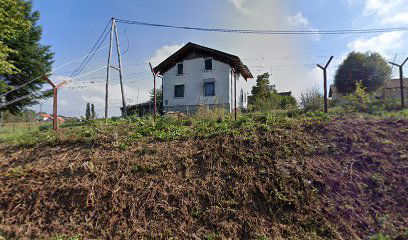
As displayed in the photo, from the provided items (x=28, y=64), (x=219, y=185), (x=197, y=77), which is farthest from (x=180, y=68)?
Result: (x=219, y=185)

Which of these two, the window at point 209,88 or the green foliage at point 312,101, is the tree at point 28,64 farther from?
the green foliage at point 312,101

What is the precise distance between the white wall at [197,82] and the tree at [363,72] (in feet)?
34.6

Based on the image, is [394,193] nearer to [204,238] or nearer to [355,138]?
[355,138]

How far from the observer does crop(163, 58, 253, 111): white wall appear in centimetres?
1975

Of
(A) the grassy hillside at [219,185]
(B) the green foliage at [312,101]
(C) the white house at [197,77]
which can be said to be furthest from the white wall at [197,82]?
(A) the grassy hillside at [219,185]

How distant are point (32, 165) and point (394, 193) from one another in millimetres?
6900

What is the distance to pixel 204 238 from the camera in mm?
2795

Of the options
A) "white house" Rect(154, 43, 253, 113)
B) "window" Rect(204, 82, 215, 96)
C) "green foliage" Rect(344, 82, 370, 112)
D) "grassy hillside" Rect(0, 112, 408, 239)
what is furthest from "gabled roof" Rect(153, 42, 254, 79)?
"grassy hillside" Rect(0, 112, 408, 239)

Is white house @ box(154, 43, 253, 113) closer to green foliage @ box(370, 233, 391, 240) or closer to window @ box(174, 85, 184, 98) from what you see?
window @ box(174, 85, 184, 98)

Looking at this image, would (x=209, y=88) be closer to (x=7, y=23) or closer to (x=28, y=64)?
(x=7, y=23)

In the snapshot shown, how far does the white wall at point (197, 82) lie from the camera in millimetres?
19750

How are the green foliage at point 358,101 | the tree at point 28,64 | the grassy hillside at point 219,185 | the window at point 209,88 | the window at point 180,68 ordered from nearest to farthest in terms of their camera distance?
the grassy hillside at point 219,185
the green foliage at point 358,101
the tree at point 28,64
the window at point 209,88
the window at point 180,68

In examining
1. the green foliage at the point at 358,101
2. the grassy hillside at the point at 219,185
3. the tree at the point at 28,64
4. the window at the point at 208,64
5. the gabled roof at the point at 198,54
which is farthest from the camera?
the window at the point at 208,64

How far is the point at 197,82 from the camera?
21.0 meters
